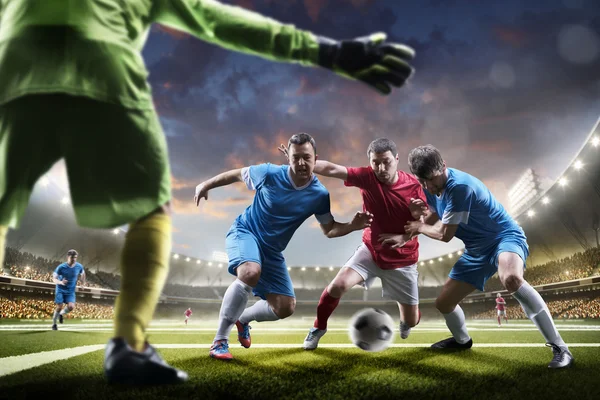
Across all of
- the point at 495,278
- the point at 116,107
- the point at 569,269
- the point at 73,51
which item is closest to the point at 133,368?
the point at 116,107

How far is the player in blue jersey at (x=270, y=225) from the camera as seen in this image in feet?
11.6

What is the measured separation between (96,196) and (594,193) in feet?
91.1

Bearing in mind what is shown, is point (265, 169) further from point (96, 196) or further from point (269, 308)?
point (96, 196)

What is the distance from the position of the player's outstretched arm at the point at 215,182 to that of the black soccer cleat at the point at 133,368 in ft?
7.21

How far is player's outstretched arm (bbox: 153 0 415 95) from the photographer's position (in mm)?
1608

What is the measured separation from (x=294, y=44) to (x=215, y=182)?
241 centimetres

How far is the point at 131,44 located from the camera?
156cm

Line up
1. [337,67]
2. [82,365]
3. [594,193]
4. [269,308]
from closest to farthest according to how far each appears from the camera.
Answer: [337,67], [82,365], [269,308], [594,193]

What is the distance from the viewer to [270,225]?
13.3 feet

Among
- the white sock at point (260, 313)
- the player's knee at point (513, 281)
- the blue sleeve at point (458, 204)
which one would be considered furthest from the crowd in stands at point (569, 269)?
the white sock at point (260, 313)

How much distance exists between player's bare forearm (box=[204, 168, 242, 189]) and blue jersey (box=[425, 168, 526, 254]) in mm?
2079

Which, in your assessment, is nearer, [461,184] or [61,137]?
[61,137]

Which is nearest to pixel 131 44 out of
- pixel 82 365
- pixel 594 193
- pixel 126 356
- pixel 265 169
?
pixel 126 356

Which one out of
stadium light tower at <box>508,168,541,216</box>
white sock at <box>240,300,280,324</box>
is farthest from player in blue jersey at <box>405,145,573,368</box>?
stadium light tower at <box>508,168,541,216</box>
